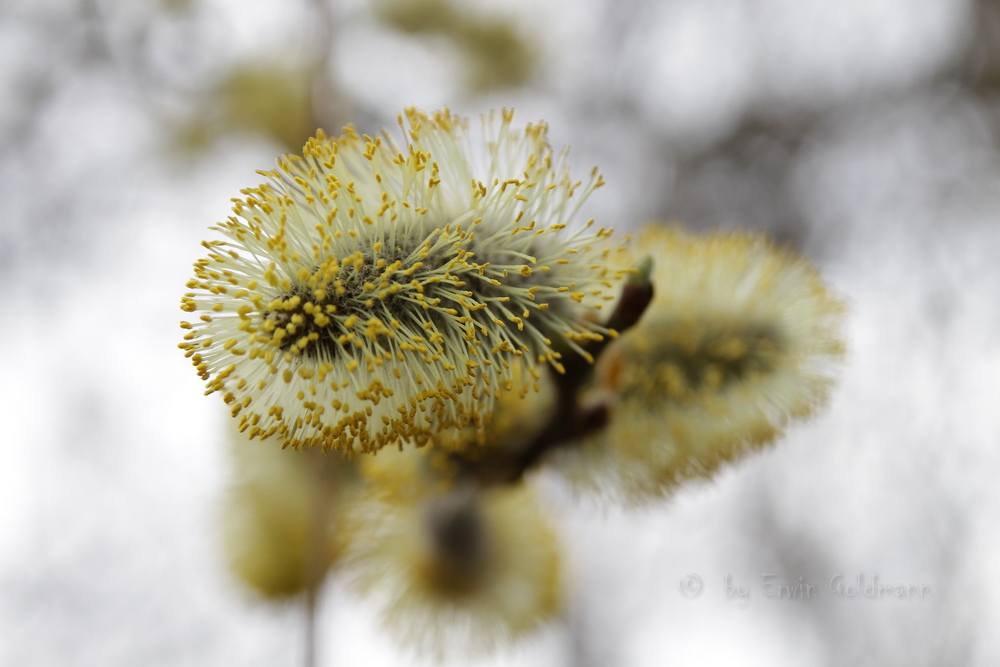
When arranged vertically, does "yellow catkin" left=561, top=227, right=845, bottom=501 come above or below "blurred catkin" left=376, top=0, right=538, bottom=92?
below

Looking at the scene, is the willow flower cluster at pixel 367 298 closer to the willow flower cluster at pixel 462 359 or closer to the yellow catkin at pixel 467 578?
the willow flower cluster at pixel 462 359

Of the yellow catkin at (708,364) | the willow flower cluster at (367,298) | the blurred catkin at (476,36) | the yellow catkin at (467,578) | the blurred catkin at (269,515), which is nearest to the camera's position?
the willow flower cluster at (367,298)

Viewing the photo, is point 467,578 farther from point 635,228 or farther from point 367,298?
point 635,228

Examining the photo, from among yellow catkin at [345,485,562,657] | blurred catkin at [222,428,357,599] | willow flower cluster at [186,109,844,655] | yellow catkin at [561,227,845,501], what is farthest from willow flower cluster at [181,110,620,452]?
blurred catkin at [222,428,357,599]

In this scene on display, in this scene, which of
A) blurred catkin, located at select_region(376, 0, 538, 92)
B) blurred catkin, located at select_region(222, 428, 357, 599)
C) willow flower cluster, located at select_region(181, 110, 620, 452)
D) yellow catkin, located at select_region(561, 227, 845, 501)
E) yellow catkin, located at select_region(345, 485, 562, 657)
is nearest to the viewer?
willow flower cluster, located at select_region(181, 110, 620, 452)

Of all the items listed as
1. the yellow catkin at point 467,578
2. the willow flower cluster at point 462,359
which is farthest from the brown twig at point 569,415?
the yellow catkin at point 467,578

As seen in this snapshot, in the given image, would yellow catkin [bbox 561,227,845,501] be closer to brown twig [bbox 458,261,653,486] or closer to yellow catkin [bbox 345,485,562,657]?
brown twig [bbox 458,261,653,486]
